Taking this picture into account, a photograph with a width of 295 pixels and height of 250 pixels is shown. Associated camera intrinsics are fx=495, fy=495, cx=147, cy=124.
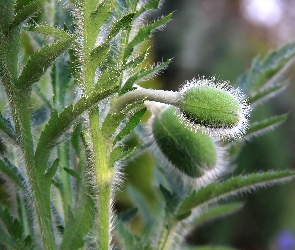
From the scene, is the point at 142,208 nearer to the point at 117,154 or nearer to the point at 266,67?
the point at 266,67

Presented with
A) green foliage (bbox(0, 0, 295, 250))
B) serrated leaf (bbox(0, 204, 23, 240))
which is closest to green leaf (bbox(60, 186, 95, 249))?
green foliage (bbox(0, 0, 295, 250))

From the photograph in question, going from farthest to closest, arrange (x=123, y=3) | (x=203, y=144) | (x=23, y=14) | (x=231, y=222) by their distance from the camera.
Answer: (x=231, y=222) < (x=203, y=144) < (x=123, y=3) < (x=23, y=14)

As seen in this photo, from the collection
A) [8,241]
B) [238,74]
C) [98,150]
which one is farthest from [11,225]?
[238,74]

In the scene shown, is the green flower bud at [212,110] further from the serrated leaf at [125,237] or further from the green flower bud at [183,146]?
the serrated leaf at [125,237]

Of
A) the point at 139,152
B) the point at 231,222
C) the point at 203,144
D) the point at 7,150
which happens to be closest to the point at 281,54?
the point at 203,144

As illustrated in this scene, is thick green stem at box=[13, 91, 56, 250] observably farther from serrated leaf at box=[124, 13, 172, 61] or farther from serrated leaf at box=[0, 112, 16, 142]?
serrated leaf at box=[124, 13, 172, 61]

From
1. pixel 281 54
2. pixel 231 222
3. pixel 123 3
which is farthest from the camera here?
pixel 231 222

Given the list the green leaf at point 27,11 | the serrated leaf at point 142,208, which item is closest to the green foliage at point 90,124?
the green leaf at point 27,11

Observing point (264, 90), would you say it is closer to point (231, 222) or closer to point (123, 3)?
point (123, 3)
